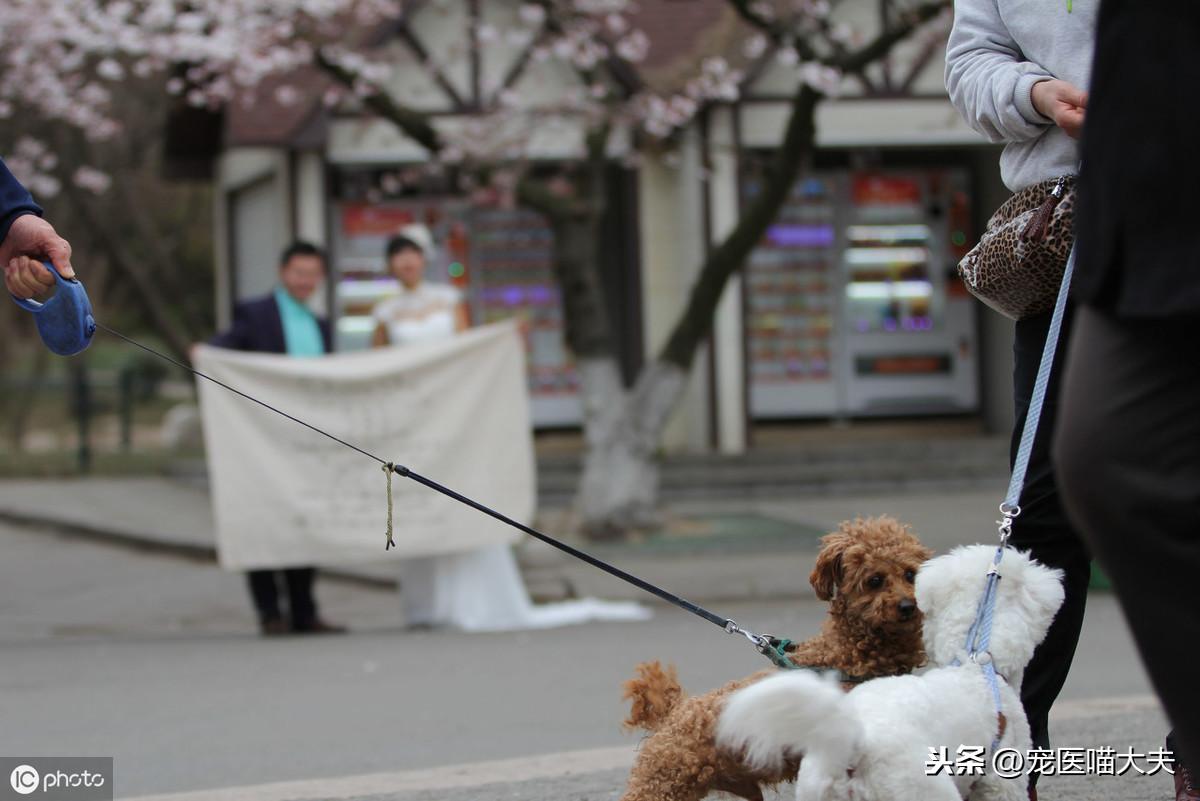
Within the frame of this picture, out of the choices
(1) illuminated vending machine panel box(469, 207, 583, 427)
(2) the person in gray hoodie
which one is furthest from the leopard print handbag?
(1) illuminated vending machine panel box(469, 207, 583, 427)

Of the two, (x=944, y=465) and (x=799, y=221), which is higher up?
(x=799, y=221)

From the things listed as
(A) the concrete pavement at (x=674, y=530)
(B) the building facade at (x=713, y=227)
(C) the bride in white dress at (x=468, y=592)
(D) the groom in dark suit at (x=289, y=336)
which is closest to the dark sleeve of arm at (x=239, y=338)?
(D) the groom in dark suit at (x=289, y=336)

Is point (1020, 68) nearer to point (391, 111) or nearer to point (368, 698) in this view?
point (368, 698)

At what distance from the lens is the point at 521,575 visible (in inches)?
363

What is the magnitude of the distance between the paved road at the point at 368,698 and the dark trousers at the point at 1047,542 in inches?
21.1

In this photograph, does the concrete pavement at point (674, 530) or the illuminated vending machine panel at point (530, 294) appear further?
the illuminated vending machine panel at point (530, 294)

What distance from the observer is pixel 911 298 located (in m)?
15.7

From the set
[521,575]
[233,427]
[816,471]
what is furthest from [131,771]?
[816,471]

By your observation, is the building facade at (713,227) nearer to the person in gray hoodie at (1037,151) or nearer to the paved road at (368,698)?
the paved road at (368,698)

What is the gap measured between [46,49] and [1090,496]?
13.5 metres

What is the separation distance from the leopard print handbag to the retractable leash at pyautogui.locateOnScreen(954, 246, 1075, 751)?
13cm

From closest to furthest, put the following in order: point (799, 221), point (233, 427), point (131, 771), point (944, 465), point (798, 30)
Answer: point (131, 771) < point (233, 427) < point (798, 30) < point (944, 465) < point (799, 221)

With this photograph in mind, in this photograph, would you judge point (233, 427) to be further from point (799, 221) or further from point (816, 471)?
point (799, 221)

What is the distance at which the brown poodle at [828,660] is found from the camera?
9.34ft
